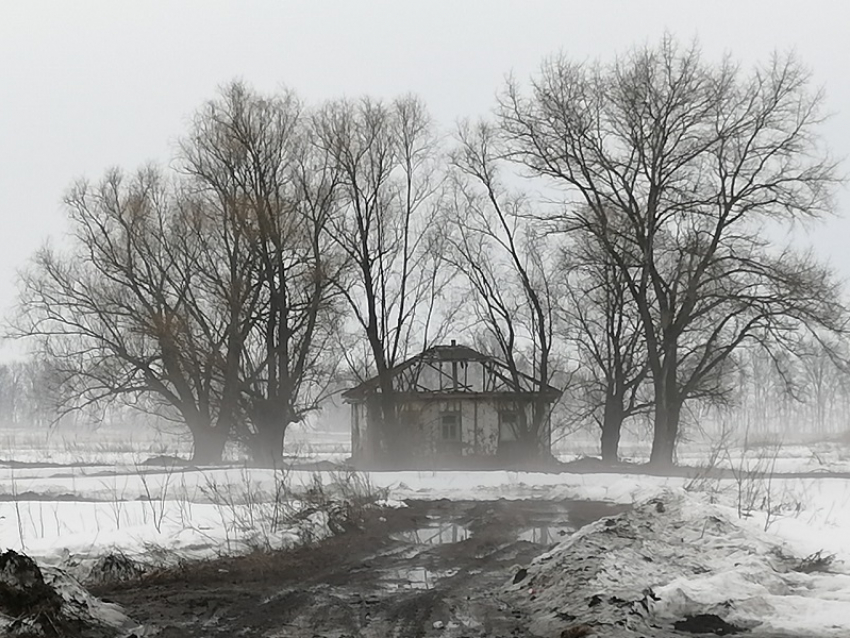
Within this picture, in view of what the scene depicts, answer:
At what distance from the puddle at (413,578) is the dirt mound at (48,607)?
10.3 feet

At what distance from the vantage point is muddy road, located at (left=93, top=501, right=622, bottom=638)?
25.1 ft

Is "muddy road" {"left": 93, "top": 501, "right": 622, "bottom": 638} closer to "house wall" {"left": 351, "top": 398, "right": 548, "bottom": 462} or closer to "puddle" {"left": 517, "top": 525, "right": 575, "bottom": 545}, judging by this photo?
"puddle" {"left": 517, "top": 525, "right": 575, "bottom": 545}

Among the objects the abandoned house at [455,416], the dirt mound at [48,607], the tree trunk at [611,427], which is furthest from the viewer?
the abandoned house at [455,416]

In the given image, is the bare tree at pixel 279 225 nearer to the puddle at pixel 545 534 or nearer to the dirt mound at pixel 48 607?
the puddle at pixel 545 534

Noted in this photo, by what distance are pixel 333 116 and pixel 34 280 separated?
14.7m

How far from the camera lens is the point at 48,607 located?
23.2 feet

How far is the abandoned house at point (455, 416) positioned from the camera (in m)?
38.0

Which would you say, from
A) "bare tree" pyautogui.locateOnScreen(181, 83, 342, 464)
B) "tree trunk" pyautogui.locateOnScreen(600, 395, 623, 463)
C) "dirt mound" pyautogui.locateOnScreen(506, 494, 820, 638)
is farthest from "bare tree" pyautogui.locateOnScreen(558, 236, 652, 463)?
"dirt mound" pyautogui.locateOnScreen(506, 494, 820, 638)

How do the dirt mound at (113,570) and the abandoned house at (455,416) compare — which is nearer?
the dirt mound at (113,570)

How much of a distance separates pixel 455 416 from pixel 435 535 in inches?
965

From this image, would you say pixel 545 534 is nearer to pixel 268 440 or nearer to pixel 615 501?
pixel 615 501

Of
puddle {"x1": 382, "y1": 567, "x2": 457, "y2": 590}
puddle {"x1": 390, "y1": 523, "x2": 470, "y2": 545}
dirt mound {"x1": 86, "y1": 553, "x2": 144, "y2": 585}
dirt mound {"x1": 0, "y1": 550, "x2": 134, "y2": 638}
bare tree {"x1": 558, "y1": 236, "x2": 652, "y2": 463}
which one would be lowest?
puddle {"x1": 390, "y1": 523, "x2": 470, "y2": 545}

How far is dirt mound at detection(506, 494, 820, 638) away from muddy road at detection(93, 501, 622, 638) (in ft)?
1.65

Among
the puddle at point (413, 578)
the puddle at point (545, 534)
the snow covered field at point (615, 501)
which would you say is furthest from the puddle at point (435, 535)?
the puddle at point (413, 578)
